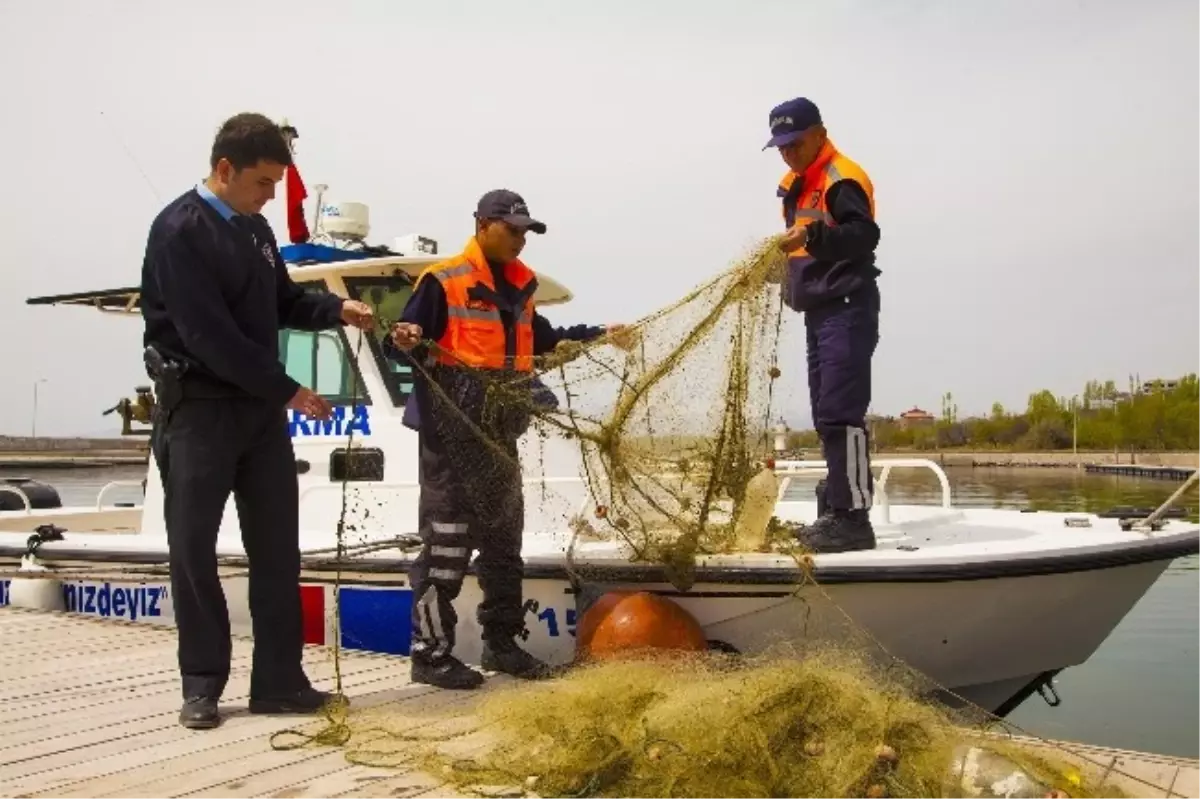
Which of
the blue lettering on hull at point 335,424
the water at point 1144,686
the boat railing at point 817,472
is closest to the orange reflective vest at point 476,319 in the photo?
the boat railing at point 817,472

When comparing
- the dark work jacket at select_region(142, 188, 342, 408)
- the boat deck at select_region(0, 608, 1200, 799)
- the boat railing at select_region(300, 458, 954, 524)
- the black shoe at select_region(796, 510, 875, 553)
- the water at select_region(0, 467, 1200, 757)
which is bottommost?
the water at select_region(0, 467, 1200, 757)

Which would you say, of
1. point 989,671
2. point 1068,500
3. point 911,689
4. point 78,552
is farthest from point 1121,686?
point 1068,500

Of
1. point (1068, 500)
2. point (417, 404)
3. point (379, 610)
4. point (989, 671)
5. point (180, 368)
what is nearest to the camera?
point (180, 368)

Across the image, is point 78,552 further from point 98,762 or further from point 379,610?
point 98,762

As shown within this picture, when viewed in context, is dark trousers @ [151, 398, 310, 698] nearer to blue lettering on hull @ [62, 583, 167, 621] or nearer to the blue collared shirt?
the blue collared shirt

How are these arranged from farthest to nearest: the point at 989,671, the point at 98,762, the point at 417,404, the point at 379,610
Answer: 1. the point at 379,610
2. the point at 989,671
3. the point at 417,404
4. the point at 98,762

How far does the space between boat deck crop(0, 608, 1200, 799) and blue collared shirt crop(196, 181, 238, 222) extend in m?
1.72

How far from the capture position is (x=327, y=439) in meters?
5.95

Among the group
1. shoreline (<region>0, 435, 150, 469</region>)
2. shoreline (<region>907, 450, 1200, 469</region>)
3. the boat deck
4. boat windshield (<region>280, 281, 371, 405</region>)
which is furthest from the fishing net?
shoreline (<region>0, 435, 150, 469</region>)

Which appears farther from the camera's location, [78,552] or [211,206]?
[78,552]

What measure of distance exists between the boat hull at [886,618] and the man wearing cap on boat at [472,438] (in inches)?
14.1

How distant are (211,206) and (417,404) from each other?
1.11 metres

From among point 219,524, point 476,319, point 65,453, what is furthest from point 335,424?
point 65,453

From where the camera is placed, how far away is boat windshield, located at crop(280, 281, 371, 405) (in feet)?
19.6
